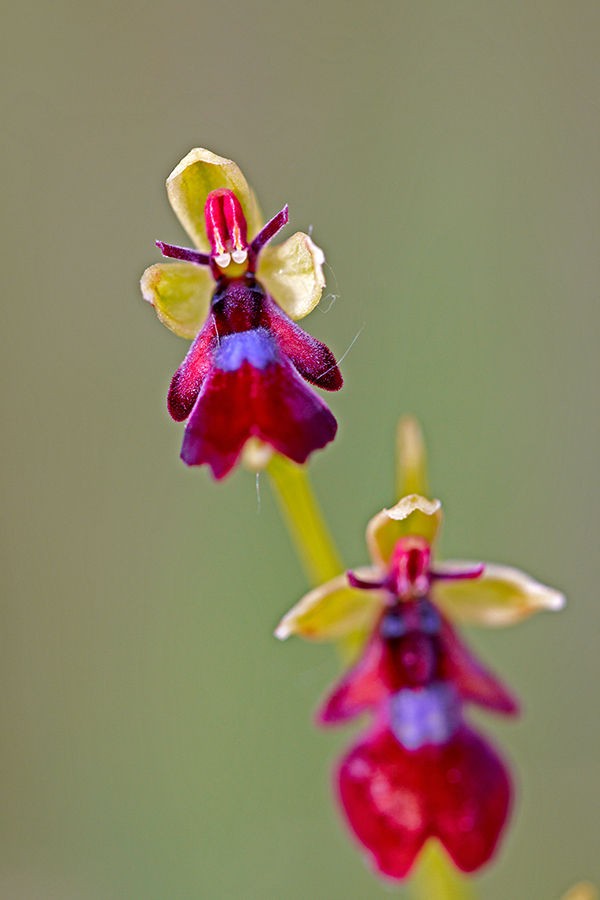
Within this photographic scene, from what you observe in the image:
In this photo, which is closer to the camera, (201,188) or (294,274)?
(294,274)

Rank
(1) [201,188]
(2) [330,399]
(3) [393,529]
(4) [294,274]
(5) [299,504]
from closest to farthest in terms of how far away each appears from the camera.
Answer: (4) [294,274], (1) [201,188], (5) [299,504], (3) [393,529], (2) [330,399]

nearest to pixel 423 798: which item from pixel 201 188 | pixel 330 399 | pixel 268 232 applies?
pixel 268 232

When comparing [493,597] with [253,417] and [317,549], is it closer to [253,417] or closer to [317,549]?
[317,549]

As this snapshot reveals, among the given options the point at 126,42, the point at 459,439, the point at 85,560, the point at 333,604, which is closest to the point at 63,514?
the point at 85,560

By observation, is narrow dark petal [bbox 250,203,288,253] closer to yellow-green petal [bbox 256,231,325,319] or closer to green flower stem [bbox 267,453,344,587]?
yellow-green petal [bbox 256,231,325,319]

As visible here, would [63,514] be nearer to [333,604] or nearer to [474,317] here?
[474,317]

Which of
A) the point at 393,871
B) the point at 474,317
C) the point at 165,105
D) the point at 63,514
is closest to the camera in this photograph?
the point at 393,871

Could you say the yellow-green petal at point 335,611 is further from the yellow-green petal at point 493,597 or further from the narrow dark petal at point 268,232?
the narrow dark petal at point 268,232
